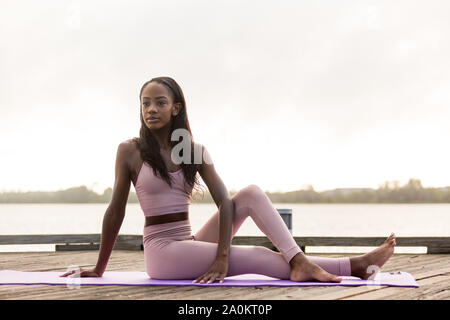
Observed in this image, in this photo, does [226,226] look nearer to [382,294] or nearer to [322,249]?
[382,294]

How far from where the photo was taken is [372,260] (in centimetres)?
305

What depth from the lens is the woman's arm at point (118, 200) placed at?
10.2 feet

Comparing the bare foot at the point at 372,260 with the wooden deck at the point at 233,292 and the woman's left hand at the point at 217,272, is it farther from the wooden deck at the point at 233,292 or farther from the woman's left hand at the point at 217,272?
the woman's left hand at the point at 217,272

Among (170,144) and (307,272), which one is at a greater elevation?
(170,144)

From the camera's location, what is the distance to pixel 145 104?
3107mm

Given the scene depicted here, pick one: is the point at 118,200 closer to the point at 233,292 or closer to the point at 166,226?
the point at 166,226

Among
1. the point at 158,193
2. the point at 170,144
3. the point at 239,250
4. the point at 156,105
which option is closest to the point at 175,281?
the point at 239,250

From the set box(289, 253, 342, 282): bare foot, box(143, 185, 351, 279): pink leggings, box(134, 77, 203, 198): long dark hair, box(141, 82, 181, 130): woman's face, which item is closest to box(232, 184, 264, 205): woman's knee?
box(143, 185, 351, 279): pink leggings

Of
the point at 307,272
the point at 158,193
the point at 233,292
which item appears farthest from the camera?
the point at 158,193

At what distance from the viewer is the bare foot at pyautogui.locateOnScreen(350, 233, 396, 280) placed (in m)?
3.03

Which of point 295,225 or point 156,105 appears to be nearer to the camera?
point 156,105

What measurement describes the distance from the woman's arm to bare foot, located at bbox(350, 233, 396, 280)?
4.41 ft

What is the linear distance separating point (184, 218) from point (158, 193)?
22 cm
